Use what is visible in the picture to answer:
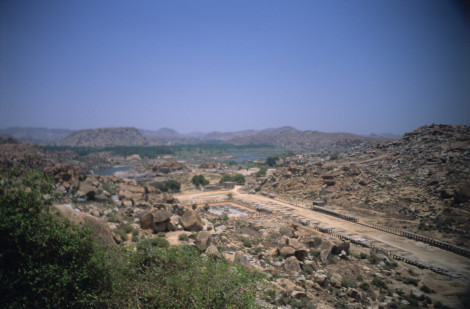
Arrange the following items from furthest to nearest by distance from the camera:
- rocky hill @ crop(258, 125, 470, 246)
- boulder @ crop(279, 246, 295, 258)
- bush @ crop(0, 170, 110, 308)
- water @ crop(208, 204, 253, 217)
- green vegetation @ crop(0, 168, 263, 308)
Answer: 1. water @ crop(208, 204, 253, 217)
2. rocky hill @ crop(258, 125, 470, 246)
3. boulder @ crop(279, 246, 295, 258)
4. green vegetation @ crop(0, 168, 263, 308)
5. bush @ crop(0, 170, 110, 308)

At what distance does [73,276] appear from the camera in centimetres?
757

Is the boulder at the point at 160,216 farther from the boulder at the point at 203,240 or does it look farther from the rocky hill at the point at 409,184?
the rocky hill at the point at 409,184

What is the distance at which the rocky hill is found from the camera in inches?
870

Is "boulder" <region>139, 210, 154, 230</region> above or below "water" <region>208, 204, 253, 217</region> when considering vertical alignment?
above

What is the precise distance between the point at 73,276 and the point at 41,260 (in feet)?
3.66

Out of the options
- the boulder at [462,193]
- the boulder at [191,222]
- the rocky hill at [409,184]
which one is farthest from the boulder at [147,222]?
the boulder at [462,193]

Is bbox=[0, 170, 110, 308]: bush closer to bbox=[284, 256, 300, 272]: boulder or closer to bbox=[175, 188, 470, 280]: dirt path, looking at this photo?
bbox=[284, 256, 300, 272]: boulder

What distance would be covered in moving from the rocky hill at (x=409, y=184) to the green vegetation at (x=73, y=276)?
21.1 m

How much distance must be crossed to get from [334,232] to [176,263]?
65.9 feet

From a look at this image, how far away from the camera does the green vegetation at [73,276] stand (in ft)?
22.6

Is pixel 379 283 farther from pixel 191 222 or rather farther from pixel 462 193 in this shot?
pixel 462 193

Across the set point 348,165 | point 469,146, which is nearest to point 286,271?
point 469,146

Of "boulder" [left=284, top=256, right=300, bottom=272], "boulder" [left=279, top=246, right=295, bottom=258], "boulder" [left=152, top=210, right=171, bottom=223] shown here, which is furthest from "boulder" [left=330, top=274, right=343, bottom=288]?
"boulder" [left=152, top=210, right=171, bottom=223]

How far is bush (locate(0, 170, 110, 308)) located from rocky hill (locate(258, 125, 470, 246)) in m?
24.5
